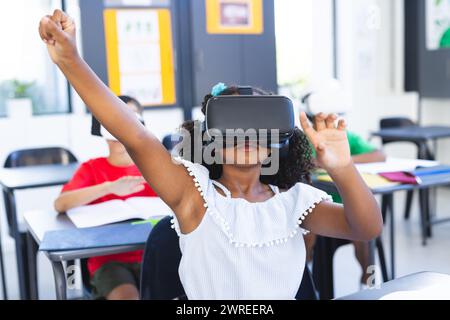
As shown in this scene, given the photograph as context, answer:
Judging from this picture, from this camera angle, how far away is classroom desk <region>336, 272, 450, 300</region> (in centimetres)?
75

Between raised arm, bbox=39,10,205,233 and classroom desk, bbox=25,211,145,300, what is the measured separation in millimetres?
336

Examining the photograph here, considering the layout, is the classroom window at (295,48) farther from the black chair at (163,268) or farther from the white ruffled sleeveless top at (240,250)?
the white ruffled sleeveless top at (240,250)

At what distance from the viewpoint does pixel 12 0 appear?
3449mm

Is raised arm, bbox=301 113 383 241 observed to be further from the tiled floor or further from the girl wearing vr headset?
the tiled floor

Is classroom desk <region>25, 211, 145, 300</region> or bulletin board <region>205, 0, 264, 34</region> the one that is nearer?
classroom desk <region>25, 211, 145, 300</region>

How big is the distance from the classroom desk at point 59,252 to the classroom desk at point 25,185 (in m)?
0.23

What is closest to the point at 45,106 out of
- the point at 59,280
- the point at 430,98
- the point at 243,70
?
the point at 243,70

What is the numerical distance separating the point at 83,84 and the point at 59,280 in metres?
0.70

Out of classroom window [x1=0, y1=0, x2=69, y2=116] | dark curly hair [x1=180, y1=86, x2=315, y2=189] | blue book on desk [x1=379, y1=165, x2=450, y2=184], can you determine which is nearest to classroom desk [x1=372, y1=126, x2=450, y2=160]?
blue book on desk [x1=379, y1=165, x2=450, y2=184]

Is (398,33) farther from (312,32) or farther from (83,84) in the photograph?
(83,84)

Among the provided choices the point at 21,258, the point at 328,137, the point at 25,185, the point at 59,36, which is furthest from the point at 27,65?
the point at 328,137

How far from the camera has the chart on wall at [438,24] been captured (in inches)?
188

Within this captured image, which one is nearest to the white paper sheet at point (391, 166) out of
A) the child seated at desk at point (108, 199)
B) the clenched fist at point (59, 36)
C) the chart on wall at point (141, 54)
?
the child seated at desk at point (108, 199)
